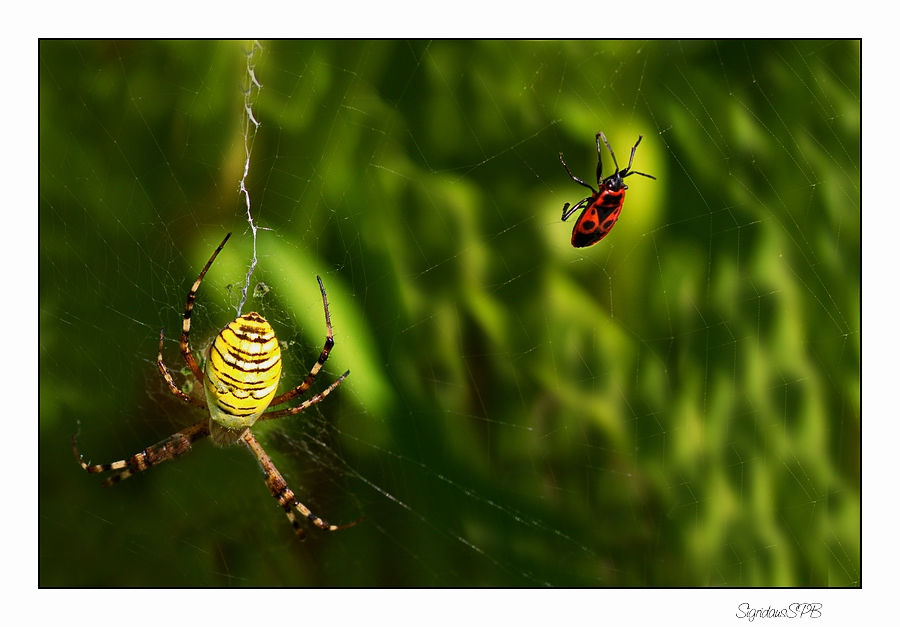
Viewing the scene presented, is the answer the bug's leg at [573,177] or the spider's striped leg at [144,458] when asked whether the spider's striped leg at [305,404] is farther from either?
the bug's leg at [573,177]

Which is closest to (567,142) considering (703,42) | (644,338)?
(703,42)

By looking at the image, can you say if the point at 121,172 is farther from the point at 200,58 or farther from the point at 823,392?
the point at 823,392

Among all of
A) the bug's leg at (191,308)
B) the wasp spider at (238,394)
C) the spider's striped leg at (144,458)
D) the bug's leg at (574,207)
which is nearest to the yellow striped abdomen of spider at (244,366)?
the wasp spider at (238,394)

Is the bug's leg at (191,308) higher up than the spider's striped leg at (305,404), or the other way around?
the bug's leg at (191,308)

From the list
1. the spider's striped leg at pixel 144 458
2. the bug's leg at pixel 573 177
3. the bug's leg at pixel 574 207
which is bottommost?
the bug's leg at pixel 574 207

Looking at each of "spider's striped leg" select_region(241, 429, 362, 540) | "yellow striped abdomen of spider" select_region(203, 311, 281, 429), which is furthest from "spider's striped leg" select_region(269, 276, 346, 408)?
"spider's striped leg" select_region(241, 429, 362, 540)

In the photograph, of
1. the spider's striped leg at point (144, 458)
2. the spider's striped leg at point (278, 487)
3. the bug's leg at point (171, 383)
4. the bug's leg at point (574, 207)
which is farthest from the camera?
the spider's striped leg at point (278, 487)
